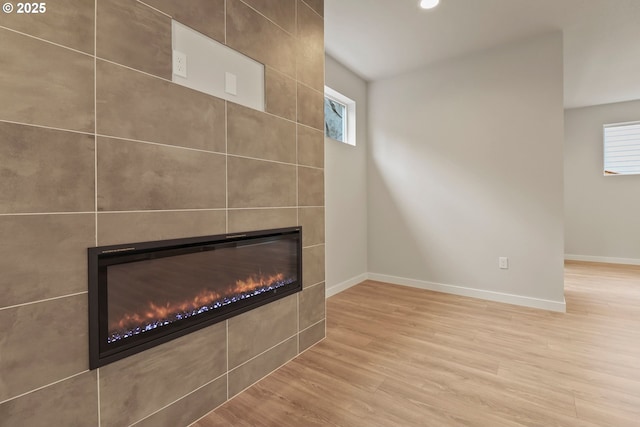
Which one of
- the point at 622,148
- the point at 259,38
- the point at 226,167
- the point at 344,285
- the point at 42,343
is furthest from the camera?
the point at 622,148

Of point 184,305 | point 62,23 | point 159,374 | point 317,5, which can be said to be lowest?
point 159,374

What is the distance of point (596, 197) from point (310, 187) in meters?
5.72

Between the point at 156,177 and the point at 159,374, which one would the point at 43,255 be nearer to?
the point at 156,177

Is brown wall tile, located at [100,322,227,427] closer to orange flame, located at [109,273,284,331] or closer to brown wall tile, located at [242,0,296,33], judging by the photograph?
orange flame, located at [109,273,284,331]

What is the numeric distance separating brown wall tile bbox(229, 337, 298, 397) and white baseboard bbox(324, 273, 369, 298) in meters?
1.36

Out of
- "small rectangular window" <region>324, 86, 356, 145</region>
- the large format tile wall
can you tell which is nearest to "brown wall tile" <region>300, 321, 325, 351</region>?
the large format tile wall

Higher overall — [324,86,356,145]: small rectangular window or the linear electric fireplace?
[324,86,356,145]: small rectangular window

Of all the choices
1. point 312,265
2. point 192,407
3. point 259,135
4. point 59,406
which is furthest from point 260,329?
point 259,135

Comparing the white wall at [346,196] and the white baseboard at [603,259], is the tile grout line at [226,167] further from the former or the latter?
the white baseboard at [603,259]

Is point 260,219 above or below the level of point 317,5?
below

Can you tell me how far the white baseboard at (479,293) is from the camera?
294 centimetres

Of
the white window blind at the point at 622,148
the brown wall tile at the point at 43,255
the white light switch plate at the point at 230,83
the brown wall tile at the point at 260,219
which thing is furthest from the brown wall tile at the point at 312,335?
the white window blind at the point at 622,148

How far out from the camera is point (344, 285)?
12.1 feet

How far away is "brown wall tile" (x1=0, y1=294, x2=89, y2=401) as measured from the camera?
3.13ft
